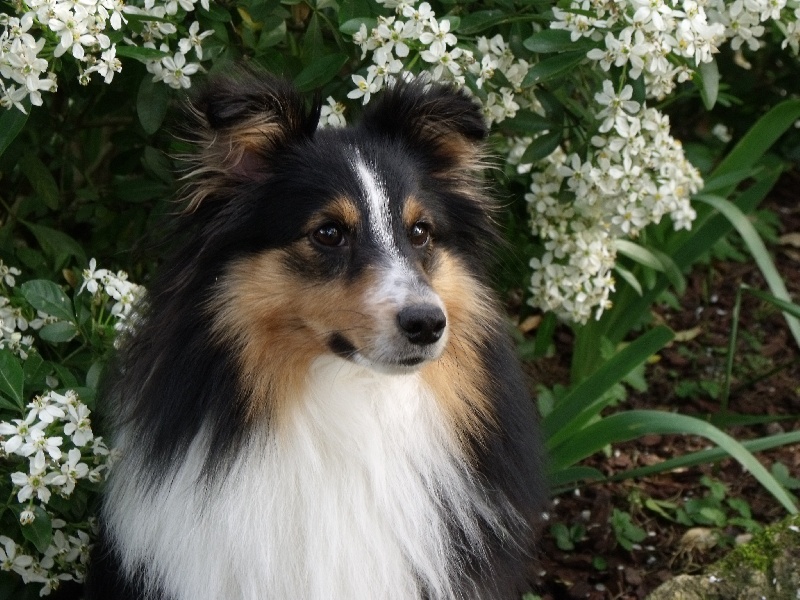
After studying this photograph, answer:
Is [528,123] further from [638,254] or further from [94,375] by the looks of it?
[94,375]

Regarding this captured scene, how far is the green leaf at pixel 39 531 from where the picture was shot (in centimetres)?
307

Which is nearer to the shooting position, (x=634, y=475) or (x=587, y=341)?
(x=634, y=475)

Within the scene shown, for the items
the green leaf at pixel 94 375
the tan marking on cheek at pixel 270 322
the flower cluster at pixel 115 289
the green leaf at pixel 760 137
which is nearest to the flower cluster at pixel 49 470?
the green leaf at pixel 94 375

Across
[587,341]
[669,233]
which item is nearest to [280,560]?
[587,341]

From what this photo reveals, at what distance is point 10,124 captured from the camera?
3.11 m

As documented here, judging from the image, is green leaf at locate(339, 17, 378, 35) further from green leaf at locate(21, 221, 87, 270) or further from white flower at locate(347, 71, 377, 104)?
green leaf at locate(21, 221, 87, 270)

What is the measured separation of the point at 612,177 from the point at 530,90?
0.42 m

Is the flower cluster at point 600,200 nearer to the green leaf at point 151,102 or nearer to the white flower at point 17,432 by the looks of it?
the green leaf at point 151,102

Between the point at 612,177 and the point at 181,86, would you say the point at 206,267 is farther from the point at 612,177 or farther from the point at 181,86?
the point at 612,177

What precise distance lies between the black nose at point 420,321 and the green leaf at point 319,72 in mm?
1089

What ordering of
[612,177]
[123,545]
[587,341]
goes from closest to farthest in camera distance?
1. [123,545]
2. [612,177]
3. [587,341]

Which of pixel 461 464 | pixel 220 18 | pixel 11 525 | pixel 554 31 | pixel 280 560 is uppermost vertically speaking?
pixel 554 31

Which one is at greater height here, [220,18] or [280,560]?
[220,18]

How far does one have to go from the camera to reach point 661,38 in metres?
3.18
